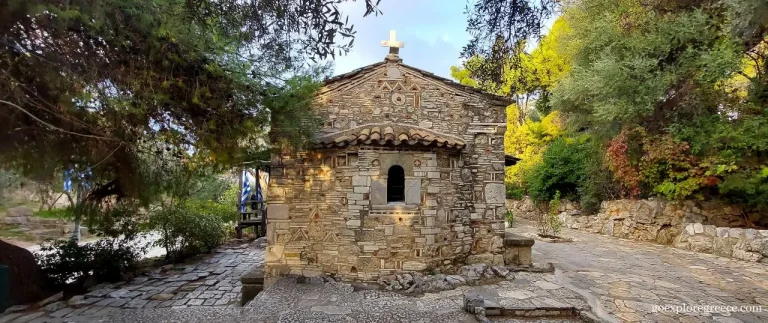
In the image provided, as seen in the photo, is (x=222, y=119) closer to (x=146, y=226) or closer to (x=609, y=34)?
(x=146, y=226)

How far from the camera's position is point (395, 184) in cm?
673

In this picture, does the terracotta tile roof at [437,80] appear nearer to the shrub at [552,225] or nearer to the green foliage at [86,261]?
the green foliage at [86,261]

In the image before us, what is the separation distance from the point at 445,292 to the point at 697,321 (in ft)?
10.4

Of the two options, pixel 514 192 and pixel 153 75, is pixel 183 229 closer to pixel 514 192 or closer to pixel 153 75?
pixel 153 75

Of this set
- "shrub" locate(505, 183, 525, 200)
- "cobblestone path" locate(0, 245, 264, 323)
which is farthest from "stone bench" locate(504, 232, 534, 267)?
"shrub" locate(505, 183, 525, 200)

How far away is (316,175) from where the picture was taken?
6.62 meters

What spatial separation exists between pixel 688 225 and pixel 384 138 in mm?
8576

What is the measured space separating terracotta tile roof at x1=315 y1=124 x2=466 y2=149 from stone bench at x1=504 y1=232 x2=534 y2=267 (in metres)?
2.23

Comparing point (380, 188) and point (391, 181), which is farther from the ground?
point (391, 181)

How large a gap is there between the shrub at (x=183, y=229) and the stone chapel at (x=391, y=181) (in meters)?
4.23

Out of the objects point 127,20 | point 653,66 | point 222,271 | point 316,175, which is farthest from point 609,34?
point 222,271

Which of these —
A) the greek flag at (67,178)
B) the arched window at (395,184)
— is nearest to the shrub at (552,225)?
the arched window at (395,184)

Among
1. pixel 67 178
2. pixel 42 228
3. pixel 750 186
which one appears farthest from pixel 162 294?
pixel 750 186

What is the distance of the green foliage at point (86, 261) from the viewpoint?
698 cm
